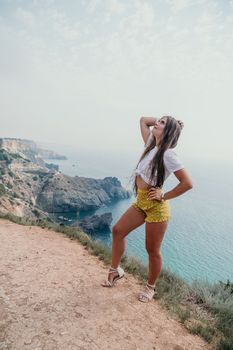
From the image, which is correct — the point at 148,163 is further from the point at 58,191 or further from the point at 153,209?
the point at 58,191

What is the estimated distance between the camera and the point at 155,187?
3.39 meters

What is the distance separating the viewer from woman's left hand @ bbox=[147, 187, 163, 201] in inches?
131

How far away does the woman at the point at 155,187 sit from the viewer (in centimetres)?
328

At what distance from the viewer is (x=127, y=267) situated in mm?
5156

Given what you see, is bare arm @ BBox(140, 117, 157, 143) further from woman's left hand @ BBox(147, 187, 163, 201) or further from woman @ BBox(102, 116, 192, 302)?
woman's left hand @ BBox(147, 187, 163, 201)

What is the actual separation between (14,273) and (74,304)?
1302 mm

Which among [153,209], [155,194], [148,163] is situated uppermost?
[148,163]

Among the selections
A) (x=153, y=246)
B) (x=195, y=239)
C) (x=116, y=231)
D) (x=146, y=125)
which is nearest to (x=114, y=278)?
(x=116, y=231)

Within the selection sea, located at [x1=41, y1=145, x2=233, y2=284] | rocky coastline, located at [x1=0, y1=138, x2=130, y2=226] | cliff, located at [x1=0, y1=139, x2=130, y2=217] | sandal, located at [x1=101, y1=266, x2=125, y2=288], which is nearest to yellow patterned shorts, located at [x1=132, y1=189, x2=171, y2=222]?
sandal, located at [x1=101, y1=266, x2=125, y2=288]

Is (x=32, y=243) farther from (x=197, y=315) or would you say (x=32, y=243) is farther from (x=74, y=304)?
(x=197, y=315)

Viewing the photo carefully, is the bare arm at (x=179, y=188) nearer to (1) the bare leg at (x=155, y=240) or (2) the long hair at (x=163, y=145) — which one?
(2) the long hair at (x=163, y=145)

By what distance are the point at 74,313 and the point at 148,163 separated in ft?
6.24

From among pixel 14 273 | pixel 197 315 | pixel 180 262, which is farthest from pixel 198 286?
pixel 180 262

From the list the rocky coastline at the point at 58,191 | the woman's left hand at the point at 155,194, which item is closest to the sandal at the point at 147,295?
the woman's left hand at the point at 155,194
